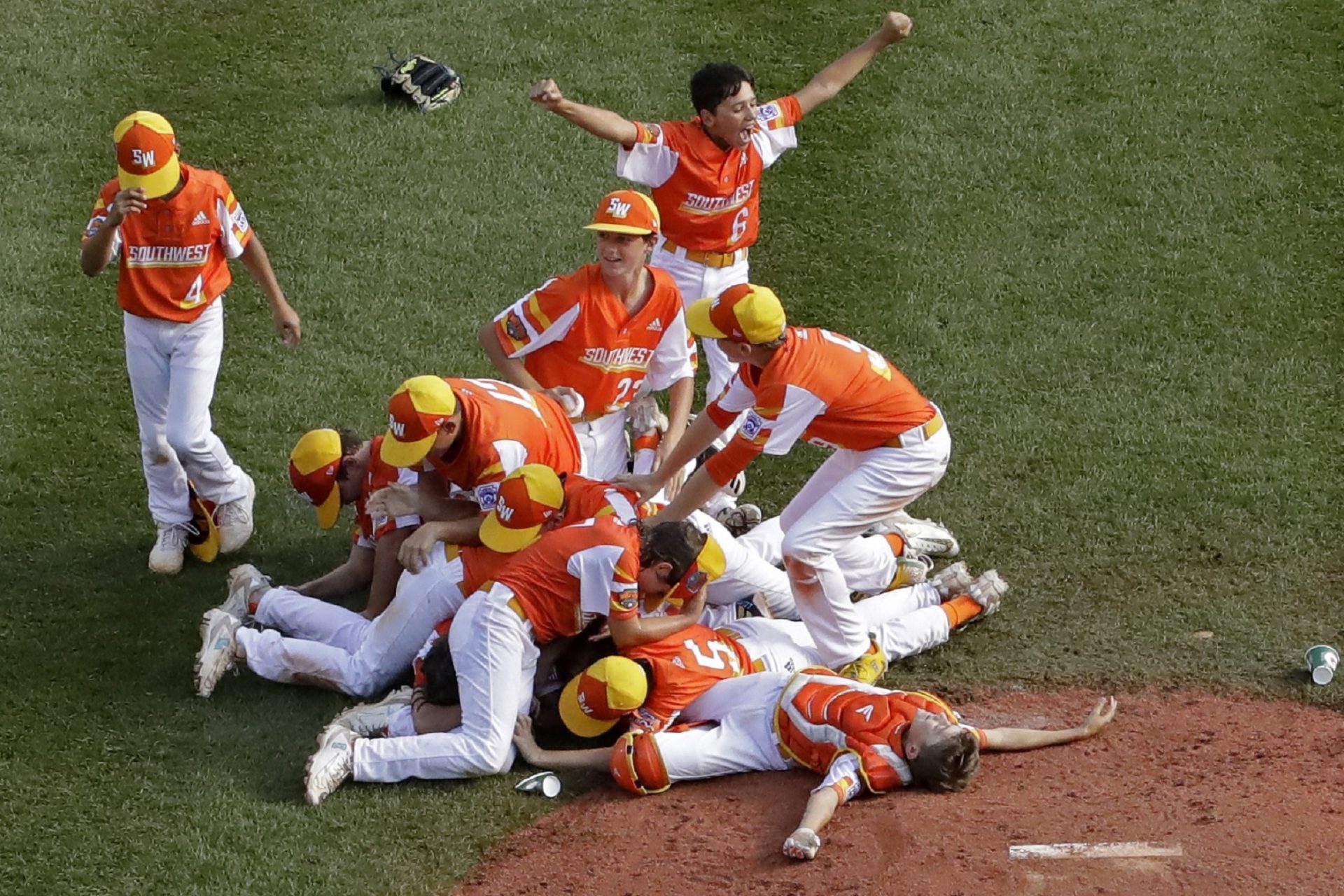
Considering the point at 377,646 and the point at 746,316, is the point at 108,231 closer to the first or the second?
the point at 377,646

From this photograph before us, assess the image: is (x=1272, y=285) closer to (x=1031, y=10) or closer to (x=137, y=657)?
(x=1031, y=10)

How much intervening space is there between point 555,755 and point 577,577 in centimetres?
77

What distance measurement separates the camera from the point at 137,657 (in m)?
7.82

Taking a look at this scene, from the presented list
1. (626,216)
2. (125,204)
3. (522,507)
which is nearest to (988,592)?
(522,507)

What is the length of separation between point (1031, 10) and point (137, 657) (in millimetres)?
8095

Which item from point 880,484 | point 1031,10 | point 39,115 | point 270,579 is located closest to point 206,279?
point 270,579

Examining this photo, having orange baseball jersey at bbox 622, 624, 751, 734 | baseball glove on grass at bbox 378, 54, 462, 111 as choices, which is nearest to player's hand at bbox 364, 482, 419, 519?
orange baseball jersey at bbox 622, 624, 751, 734

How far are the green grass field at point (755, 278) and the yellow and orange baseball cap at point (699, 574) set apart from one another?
1.06 metres

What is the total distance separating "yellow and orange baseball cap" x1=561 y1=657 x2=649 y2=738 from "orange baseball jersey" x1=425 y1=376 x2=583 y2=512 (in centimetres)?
96

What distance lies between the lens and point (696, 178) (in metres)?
8.59

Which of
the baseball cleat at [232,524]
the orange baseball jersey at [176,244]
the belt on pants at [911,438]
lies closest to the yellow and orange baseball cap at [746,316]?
the belt on pants at [911,438]

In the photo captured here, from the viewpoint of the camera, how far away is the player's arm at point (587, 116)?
26.4ft

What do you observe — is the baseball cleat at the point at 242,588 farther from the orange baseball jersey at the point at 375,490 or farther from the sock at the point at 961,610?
the sock at the point at 961,610

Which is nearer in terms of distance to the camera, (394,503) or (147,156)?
(394,503)
